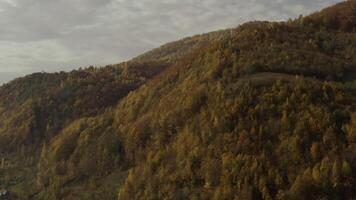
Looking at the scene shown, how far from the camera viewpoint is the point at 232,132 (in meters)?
84.8

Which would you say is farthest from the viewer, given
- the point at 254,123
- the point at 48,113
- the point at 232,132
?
the point at 48,113

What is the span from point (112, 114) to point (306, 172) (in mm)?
73861

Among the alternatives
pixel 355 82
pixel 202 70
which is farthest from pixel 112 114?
pixel 355 82

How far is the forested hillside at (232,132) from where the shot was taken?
74.4m

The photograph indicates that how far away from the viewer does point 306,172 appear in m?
70.2

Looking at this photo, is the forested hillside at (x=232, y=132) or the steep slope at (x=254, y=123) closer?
the steep slope at (x=254, y=123)

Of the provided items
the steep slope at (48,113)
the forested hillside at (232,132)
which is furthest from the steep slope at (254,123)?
the steep slope at (48,113)

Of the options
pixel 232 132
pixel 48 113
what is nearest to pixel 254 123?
pixel 232 132

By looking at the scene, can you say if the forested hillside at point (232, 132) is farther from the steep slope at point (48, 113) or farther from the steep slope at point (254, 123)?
the steep slope at point (48, 113)

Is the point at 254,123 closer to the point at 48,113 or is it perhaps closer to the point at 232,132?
the point at 232,132

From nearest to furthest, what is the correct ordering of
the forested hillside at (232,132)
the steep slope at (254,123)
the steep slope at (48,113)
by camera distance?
1. the steep slope at (254,123)
2. the forested hillside at (232,132)
3. the steep slope at (48,113)

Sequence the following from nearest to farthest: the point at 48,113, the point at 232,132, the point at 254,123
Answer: the point at 254,123 → the point at 232,132 → the point at 48,113

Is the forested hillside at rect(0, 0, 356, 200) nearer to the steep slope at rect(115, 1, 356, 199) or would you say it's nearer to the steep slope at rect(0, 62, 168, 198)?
the steep slope at rect(115, 1, 356, 199)

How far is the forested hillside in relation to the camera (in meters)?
74.4
